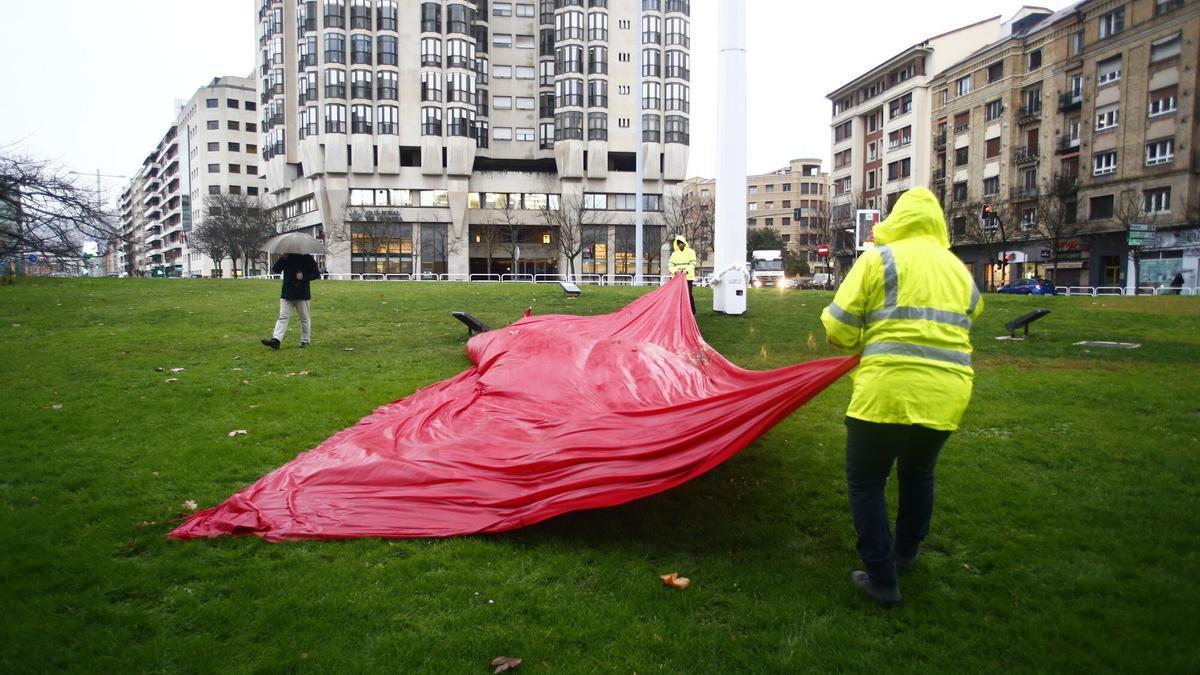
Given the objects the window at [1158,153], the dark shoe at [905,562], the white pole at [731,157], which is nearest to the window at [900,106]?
the window at [1158,153]

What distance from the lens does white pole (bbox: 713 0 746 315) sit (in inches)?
584

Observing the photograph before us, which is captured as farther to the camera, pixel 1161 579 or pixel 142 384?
pixel 142 384

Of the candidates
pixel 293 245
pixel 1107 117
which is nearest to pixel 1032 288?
pixel 1107 117

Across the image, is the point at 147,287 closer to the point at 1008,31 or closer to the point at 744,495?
→ the point at 744,495

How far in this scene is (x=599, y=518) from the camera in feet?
15.6

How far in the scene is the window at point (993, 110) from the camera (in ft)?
165

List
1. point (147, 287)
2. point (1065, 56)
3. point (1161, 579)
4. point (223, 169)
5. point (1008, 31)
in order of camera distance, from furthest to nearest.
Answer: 1. point (223, 169)
2. point (1008, 31)
3. point (1065, 56)
4. point (147, 287)
5. point (1161, 579)

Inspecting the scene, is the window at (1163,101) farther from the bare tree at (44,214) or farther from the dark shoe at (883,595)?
the bare tree at (44,214)

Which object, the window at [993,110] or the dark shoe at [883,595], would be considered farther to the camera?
the window at [993,110]

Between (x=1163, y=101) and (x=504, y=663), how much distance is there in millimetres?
35883

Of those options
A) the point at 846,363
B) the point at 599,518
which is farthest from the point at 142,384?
the point at 846,363

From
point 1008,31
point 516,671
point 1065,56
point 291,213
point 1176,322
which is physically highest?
point 1008,31

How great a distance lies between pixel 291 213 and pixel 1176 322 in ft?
235

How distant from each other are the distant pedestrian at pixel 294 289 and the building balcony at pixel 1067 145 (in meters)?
50.1
